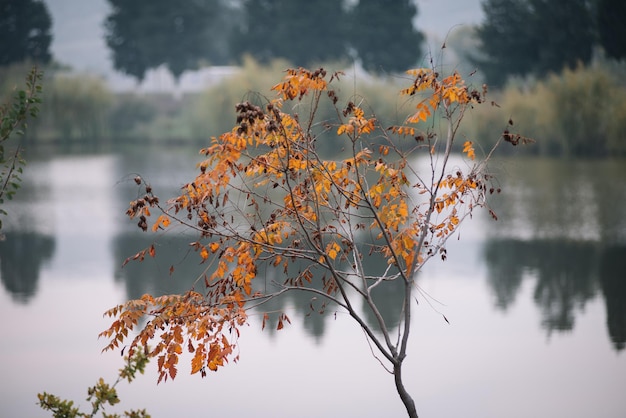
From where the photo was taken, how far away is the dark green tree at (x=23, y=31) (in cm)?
3962

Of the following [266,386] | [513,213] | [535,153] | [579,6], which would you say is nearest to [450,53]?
[579,6]

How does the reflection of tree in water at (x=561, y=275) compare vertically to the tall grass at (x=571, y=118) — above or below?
below

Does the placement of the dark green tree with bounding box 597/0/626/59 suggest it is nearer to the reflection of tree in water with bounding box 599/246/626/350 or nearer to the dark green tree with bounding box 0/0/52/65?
the reflection of tree in water with bounding box 599/246/626/350

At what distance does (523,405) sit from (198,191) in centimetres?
288

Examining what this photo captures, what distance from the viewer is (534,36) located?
107 feet

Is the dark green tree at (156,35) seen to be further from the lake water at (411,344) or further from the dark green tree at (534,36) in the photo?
the lake water at (411,344)

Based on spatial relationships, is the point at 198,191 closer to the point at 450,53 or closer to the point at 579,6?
the point at 579,6

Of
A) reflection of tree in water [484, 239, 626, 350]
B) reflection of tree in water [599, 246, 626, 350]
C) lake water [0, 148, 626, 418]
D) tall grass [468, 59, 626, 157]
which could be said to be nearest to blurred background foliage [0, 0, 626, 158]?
tall grass [468, 59, 626, 157]

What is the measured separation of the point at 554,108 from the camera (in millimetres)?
23234

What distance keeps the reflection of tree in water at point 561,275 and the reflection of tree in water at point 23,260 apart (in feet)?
14.7

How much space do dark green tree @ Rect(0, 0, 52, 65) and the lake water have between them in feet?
94.4

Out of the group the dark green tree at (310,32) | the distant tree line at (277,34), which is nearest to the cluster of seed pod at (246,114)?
the distant tree line at (277,34)

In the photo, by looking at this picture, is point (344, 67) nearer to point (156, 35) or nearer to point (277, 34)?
point (277, 34)

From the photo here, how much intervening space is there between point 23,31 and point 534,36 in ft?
69.2
